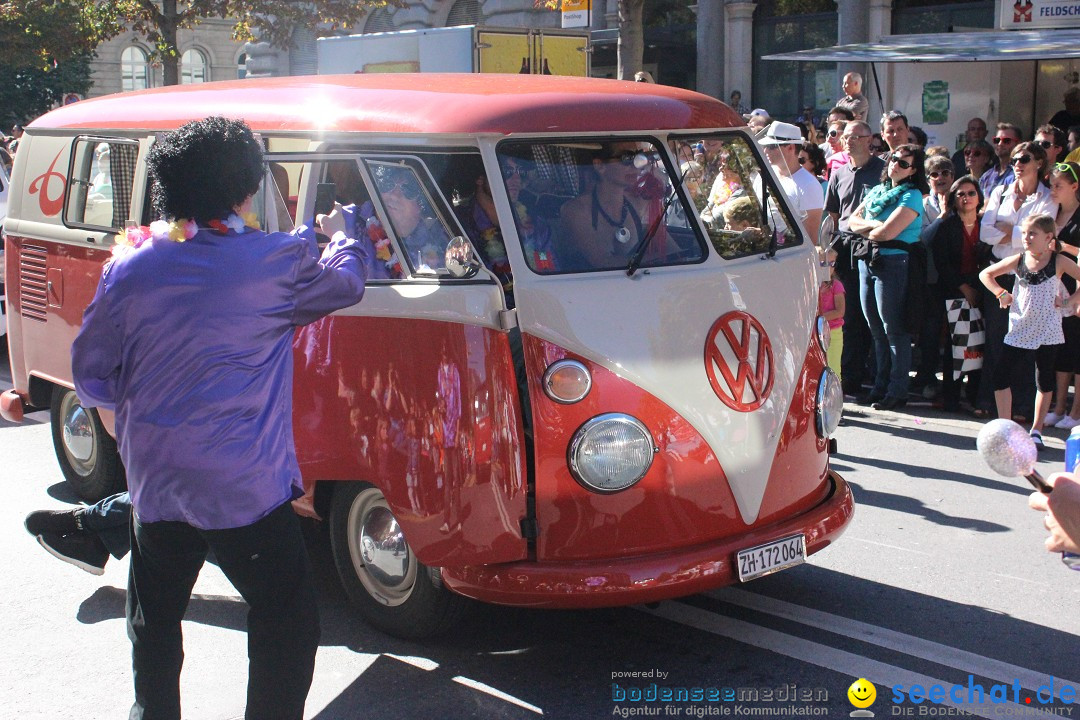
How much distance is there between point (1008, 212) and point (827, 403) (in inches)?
165

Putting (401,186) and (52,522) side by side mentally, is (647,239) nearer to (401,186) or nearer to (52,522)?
(401,186)

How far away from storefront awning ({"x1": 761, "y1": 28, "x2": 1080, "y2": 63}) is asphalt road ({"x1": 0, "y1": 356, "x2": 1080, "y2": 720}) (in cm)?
713

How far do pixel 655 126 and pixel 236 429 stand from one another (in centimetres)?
215

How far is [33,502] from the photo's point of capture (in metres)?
6.77

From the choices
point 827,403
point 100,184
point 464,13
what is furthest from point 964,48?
point 464,13

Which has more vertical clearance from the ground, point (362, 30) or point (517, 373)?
point (362, 30)

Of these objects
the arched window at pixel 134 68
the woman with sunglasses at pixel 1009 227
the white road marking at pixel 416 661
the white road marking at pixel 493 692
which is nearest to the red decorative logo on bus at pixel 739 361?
the white road marking at pixel 493 692

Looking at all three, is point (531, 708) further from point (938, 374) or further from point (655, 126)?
point (938, 374)

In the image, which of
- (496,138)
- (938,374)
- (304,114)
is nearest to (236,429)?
(496,138)

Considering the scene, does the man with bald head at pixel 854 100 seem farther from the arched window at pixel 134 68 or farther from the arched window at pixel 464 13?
the arched window at pixel 134 68

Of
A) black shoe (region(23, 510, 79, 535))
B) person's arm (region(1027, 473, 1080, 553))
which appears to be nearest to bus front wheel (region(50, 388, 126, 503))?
black shoe (region(23, 510, 79, 535))

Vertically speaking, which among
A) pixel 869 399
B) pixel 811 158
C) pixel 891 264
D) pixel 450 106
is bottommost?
pixel 869 399

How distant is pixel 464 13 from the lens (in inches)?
1156

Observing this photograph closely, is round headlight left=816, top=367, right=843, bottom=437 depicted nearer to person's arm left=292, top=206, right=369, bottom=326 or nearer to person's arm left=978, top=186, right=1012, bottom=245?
person's arm left=292, top=206, right=369, bottom=326
